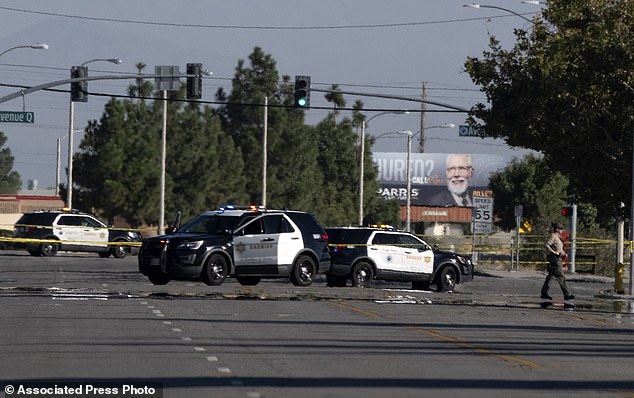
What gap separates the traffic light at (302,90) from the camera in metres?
43.8

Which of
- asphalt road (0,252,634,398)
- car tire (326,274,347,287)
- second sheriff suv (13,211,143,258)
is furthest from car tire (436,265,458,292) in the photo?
second sheriff suv (13,211,143,258)

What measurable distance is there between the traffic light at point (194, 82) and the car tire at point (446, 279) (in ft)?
40.8

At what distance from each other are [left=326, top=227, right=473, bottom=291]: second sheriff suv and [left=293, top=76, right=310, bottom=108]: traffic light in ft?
27.9

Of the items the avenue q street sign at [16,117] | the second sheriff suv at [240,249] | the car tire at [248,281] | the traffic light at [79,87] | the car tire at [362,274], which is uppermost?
the traffic light at [79,87]

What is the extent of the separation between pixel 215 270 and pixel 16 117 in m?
17.3

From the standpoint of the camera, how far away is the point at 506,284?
→ 4188 centimetres

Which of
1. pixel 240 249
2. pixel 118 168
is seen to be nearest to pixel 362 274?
pixel 240 249

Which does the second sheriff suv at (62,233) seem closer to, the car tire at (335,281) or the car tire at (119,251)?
the car tire at (119,251)

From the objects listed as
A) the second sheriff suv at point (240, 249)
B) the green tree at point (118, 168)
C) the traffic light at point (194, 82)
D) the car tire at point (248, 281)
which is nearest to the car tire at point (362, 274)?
the second sheriff suv at point (240, 249)

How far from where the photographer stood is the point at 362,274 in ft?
116

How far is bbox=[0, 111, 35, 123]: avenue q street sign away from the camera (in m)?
45.9

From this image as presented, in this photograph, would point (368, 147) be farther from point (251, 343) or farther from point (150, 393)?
point (150, 393)

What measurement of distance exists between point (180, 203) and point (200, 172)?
2241 mm

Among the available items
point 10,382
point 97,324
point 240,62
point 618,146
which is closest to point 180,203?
point 240,62
